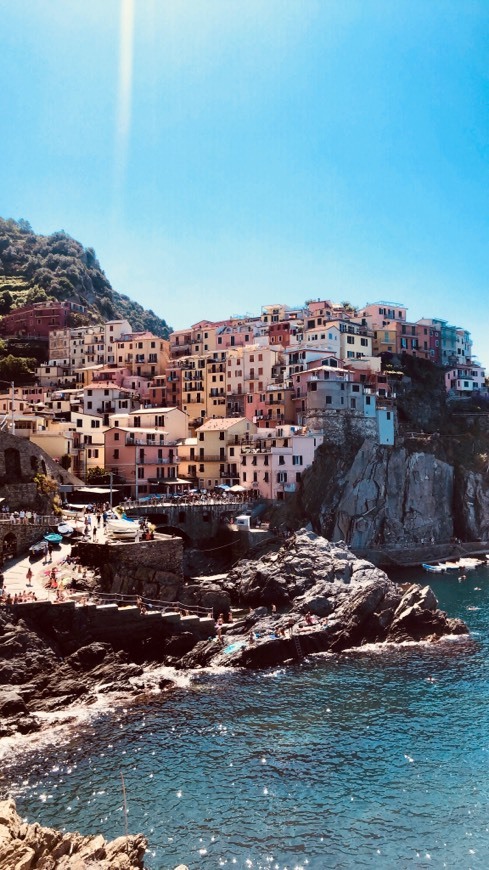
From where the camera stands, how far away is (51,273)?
15500 centimetres

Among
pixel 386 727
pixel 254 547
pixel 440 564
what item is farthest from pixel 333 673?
pixel 440 564

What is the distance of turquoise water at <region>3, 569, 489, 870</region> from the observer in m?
22.1

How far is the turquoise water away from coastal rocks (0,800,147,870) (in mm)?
5474

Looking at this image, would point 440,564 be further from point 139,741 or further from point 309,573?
point 139,741

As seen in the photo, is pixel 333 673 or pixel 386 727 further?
pixel 333 673

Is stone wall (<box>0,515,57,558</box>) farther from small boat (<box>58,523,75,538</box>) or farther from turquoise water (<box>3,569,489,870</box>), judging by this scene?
turquoise water (<box>3,569,489,870</box>)

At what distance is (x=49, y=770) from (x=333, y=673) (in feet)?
56.5

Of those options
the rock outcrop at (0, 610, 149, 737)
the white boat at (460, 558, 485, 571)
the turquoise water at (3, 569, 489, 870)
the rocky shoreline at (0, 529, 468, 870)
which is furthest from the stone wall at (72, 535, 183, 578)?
the white boat at (460, 558, 485, 571)

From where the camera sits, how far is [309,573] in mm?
50094

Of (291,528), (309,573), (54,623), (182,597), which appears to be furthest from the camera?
(291,528)

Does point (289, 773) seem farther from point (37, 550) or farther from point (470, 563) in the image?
point (470, 563)

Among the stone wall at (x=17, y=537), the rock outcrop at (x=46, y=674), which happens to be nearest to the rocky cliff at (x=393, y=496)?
the stone wall at (x=17, y=537)

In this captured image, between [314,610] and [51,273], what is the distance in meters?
129

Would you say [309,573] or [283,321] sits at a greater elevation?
[283,321]
